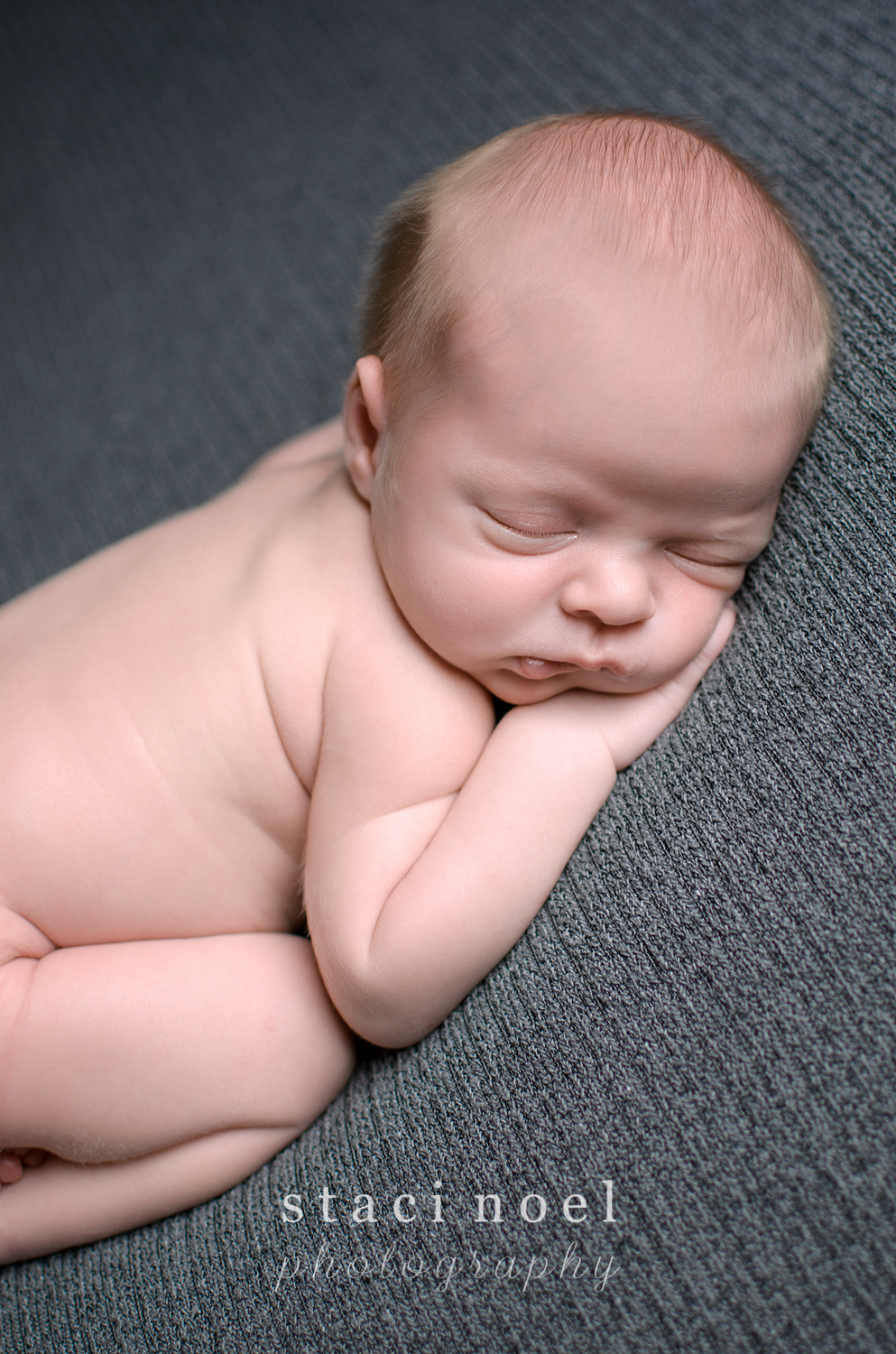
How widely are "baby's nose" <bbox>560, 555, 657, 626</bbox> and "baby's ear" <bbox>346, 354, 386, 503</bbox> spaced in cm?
23

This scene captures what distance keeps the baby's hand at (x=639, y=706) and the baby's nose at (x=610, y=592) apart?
0.37 feet

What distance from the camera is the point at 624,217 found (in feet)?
2.48

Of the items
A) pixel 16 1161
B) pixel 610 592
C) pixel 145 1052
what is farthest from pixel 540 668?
pixel 16 1161

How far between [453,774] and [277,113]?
1364 millimetres

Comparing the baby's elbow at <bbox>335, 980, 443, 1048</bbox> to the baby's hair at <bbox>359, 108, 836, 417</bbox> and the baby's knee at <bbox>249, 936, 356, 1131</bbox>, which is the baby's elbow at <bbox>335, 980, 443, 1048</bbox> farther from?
the baby's hair at <bbox>359, 108, 836, 417</bbox>

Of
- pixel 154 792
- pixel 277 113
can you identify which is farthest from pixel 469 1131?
pixel 277 113

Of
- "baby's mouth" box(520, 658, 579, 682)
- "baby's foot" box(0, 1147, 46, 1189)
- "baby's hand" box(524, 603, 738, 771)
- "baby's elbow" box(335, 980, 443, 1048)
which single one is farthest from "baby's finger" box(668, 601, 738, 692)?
"baby's foot" box(0, 1147, 46, 1189)

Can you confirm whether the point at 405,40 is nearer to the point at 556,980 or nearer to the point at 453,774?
the point at 453,774

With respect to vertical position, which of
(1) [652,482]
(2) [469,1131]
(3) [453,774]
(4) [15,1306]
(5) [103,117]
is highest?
(1) [652,482]

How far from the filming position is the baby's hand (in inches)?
34.5

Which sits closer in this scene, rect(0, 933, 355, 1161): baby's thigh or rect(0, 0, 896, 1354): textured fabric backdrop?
rect(0, 0, 896, 1354): textured fabric backdrop

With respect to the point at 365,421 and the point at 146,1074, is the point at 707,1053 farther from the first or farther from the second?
the point at 365,421

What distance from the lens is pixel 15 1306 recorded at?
2.96 ft

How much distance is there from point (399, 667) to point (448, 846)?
0.16 meters
